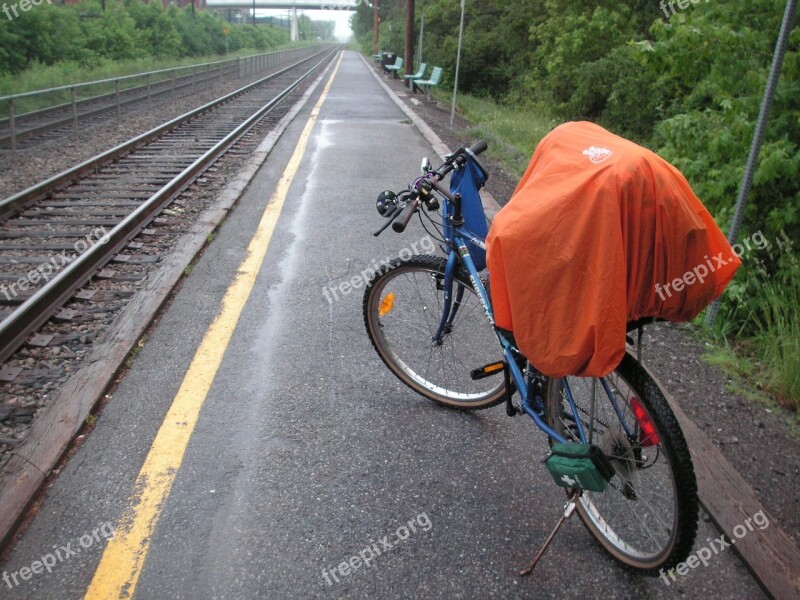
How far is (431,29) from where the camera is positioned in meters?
35.7

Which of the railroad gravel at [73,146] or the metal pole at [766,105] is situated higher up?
the metal pole at [766,105]

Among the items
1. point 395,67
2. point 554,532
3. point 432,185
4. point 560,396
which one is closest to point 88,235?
point 432,185

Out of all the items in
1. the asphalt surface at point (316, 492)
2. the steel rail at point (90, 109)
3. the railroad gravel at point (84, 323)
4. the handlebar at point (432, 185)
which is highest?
the handlebar at point (432, 185)

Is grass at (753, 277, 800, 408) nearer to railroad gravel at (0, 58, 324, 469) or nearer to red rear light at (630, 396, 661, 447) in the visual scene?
red rear light at (630, 396, 661, 447)

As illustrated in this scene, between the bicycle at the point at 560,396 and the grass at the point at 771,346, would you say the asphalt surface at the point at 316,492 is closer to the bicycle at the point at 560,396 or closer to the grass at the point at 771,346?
the bicycle at the point at 560,396

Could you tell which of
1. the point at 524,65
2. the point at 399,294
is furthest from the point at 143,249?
the point at 524,65

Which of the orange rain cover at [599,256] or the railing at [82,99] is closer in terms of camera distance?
the orange rain cover at [599,256]

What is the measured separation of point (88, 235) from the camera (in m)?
6.80

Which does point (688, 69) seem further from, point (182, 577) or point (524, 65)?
point (524, 65)

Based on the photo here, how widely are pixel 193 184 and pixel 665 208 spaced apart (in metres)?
8.37

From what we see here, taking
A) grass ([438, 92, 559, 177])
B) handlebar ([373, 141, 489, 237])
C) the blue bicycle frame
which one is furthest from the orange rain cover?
grass ([438, 92, 559, 177])

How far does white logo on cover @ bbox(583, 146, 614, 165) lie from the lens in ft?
7.29

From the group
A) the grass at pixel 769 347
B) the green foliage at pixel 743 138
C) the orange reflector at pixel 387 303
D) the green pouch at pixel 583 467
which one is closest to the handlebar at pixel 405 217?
the orange reflector at pixel 387 303

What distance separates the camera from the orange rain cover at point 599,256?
6.95 feet
